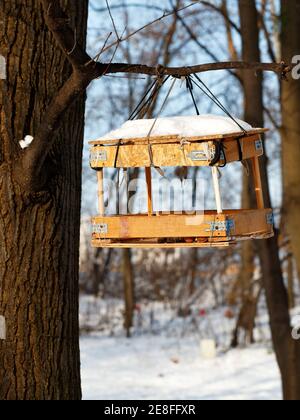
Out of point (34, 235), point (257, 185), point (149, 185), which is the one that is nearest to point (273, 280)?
point (257, 185)

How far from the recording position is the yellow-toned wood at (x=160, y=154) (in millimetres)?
2986

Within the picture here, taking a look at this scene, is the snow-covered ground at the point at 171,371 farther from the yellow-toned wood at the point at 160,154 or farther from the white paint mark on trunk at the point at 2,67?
the white paint mark on trunk at the point at 2,67

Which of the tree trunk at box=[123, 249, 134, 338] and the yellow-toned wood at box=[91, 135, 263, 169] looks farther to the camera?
the tree trunk at box=[123, 249, 134, 338]

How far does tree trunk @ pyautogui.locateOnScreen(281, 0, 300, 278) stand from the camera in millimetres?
6031

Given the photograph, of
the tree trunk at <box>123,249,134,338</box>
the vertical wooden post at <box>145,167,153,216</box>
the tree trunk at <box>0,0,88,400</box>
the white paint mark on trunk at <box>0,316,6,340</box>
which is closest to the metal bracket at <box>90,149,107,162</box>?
the tree trunk at <box>0,0,88,400</box>

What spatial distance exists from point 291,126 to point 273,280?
4.29 feet

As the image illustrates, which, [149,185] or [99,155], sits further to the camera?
[149,185]

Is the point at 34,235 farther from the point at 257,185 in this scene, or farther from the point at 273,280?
the point at 273,280

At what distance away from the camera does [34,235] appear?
3.02m

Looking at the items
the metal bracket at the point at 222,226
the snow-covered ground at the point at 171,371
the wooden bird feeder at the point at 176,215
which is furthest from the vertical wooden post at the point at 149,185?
the snow-covered ground at the point at 171,371

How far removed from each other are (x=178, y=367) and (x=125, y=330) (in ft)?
9.65

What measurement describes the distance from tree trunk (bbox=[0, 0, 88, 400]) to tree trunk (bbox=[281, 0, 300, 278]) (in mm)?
3271

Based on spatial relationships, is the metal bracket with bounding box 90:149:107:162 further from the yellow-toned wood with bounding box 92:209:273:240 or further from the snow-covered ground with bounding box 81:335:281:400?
the snow-covered ground with bounding box 81:335:281:400
